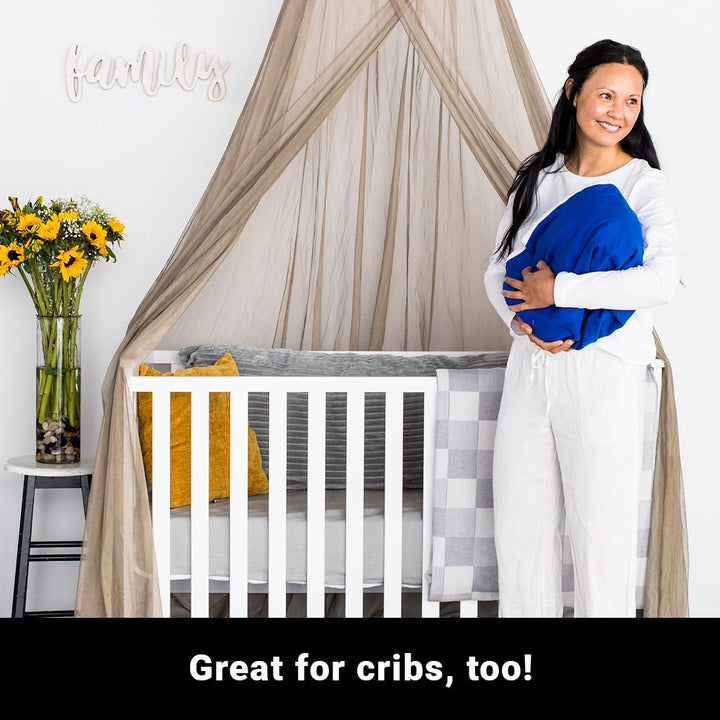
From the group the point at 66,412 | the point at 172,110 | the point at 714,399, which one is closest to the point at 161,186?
the point at 172,110

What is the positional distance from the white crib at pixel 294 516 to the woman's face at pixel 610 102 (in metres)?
0.59

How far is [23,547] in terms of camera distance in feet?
8.59

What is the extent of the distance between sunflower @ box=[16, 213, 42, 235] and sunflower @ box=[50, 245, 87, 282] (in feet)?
0.34

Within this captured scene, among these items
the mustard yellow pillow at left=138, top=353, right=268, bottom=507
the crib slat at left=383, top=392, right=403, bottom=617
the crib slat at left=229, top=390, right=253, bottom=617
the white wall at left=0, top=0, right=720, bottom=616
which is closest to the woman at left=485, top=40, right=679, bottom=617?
the crib slat at left=383, top=392, right=403, bottom=617

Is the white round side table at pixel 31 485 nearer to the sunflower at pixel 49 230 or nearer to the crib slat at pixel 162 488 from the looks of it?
the crib slat at pixel 162 488

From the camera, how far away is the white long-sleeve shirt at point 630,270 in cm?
182

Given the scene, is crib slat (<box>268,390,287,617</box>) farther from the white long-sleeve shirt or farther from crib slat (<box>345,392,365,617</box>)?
the white long-sleeve shirt

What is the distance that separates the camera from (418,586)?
229 cm

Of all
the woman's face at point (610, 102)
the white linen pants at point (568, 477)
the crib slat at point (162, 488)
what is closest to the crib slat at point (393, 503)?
the white linen pants at point (568, 477)

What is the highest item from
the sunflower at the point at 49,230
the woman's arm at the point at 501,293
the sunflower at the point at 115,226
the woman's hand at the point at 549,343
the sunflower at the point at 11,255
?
the sunflower at the point at 115,226

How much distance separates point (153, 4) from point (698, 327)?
2.07 m

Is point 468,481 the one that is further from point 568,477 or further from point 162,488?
point 162,488

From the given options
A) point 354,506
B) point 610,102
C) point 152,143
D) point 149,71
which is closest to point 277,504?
point 354,506

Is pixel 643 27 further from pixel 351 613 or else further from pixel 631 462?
pixel 351 613
